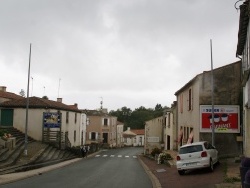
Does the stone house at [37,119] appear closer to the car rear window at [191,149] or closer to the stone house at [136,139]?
the car rear window at [191,149]

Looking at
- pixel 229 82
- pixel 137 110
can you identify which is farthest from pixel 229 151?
pixel 137 110

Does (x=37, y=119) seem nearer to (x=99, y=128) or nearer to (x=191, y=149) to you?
(x=191, y=149)

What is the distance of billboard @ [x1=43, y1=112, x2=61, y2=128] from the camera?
4234 centimetres

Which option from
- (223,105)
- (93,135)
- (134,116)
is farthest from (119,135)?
(223,105)

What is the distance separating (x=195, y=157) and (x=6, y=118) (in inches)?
1142

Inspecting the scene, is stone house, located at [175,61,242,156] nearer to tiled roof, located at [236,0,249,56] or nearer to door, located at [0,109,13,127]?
tiled roof, located at [236,0,249,56]

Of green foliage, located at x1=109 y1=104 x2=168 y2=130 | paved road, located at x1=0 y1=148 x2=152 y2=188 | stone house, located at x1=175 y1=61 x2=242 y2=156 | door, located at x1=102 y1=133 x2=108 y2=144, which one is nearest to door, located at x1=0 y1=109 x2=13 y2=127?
paved road, located at x1=0 y1=148 x2=152 y2=188

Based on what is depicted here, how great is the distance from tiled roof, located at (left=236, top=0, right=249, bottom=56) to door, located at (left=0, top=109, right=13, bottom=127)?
27.7 m

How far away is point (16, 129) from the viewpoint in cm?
4234

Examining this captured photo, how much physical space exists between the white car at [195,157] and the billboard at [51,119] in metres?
24.1

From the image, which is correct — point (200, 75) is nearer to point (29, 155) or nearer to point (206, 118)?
point (206, 118)

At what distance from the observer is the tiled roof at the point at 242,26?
16.2 metres

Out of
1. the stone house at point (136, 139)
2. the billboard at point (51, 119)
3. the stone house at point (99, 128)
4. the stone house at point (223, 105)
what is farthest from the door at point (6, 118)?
the stone house at point (136, 139)

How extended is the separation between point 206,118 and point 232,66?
3.84 meters
